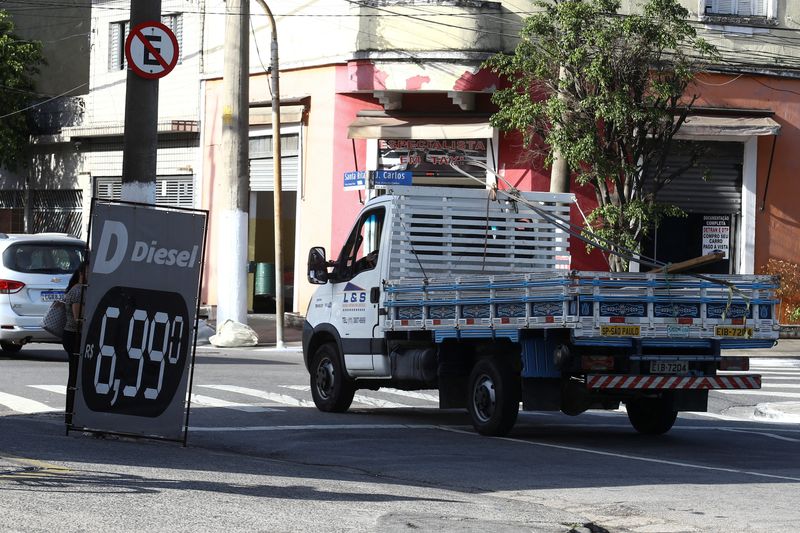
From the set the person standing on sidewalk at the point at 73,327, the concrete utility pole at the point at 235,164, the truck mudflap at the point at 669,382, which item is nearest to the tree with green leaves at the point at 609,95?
the concrete utility pole at the point at 235,164

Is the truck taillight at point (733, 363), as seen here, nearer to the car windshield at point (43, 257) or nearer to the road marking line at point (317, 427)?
the road marking line at point (317, 427)

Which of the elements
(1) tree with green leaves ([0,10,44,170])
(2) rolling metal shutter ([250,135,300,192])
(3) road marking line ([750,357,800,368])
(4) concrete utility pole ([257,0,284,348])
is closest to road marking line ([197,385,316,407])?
(4) concrete utility pole ([257,0,284,348])

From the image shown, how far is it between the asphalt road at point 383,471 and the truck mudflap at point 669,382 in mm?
583

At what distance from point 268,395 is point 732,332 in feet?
19.7

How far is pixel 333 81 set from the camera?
2928cm

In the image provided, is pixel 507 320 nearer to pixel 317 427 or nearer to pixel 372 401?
pixel 317 427

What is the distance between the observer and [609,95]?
79.8ft

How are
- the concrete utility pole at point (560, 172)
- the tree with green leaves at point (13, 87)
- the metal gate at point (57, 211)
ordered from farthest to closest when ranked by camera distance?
1. the metal gate at point (57, 211)
2. the tree with green leaves at point (13, 87)
3. the concrete utility pole at point (560, 172)

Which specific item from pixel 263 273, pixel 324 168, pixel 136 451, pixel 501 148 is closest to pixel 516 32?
pixel 501 148

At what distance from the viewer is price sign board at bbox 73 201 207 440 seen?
456 inches

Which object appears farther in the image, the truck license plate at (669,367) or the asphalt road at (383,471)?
the truck license plate at (669,367)

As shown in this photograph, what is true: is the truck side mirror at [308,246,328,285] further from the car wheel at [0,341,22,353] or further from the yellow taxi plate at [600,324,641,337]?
the car wheel at [0,341,22,353]

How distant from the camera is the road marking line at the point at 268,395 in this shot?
53.4 feet

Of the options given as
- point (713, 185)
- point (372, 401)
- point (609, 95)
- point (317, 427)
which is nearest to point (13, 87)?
point (713, 185)
